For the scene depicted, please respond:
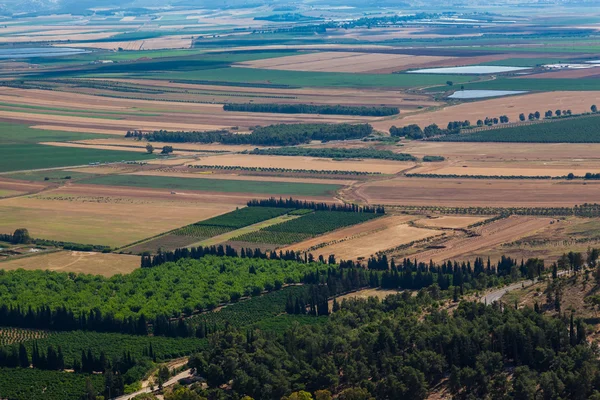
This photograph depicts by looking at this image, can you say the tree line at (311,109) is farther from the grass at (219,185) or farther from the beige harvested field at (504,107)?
the grass at (219,185)

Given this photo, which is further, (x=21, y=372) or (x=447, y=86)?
(x=447, y=86)

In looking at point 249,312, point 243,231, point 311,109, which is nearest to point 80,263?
point 243,231

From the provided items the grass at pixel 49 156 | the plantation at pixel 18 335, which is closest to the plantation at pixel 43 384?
the plantation at pixel 18 335

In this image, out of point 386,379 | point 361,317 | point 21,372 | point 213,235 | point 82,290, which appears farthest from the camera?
point 213,235

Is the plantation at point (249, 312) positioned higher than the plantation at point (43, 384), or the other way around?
the plantation at point (249, 312)

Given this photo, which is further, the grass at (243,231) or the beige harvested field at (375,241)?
the grass at (243,231)

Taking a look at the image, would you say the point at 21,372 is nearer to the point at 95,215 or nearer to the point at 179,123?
the point at 95,215

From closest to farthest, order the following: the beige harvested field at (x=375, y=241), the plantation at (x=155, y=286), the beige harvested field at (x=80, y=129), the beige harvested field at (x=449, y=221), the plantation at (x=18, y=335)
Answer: the plantation at (x=18, y=335)
the plantation at (x=155, y=286)
the beige harvested field at (x=375, y=241)
the beige harvested field at (x=449, y=221)
the beige harvested field at (x=80, y=129)

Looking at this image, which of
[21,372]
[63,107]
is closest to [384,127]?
[63,107]
